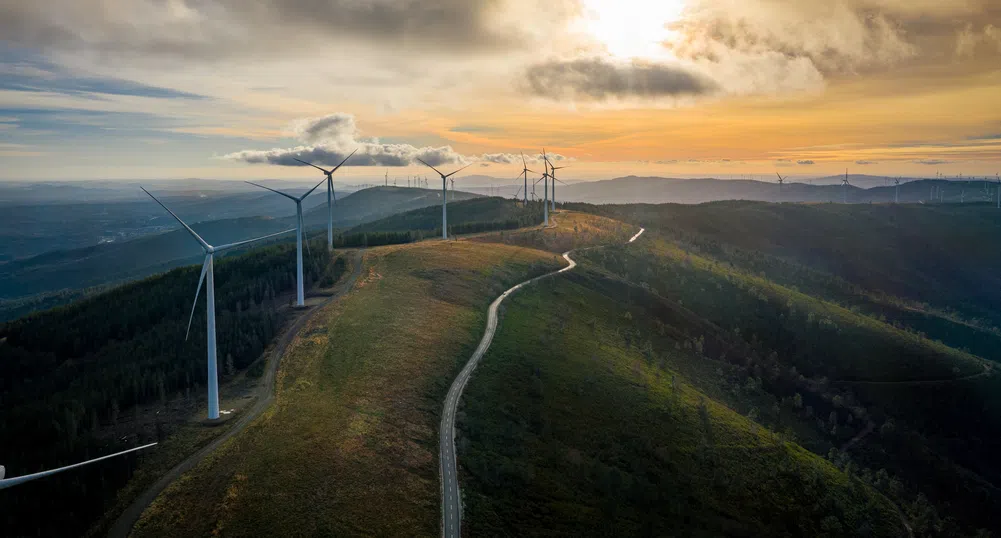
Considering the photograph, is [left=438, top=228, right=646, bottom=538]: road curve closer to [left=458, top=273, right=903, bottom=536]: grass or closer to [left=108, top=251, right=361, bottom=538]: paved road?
[left=458, top=273, right=903, bottom=536]: grass

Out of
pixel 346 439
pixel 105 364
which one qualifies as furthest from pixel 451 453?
pixel 105 364

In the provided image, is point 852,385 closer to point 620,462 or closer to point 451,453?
point 620,462

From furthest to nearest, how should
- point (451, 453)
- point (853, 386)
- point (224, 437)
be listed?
point (853, 386) < point (451, 453) < point (224, 437)

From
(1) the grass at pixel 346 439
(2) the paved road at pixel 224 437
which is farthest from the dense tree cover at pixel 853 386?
(2) the paved road at pixel 224 437

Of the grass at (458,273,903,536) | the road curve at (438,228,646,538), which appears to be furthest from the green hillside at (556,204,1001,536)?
the road curve at (438,228,646,538)

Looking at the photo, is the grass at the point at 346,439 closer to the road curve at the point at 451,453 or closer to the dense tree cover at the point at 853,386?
the road curve at the point at 451,453

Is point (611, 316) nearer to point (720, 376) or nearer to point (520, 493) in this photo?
point (720, 376)

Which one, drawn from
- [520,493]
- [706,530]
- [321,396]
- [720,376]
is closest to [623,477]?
[706,530]
